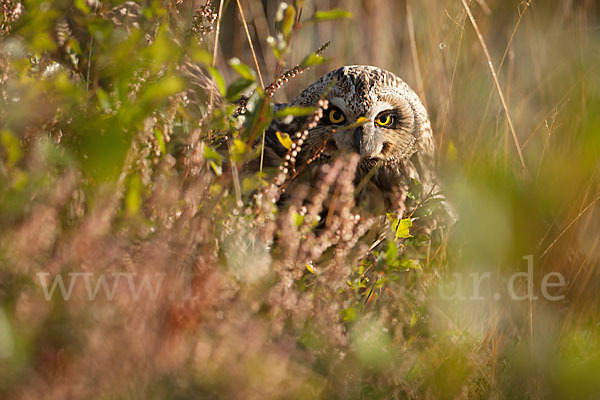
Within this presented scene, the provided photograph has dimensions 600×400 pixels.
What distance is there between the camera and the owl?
212cm

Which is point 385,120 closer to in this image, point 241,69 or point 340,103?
point 340,103

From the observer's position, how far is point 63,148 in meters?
1.09

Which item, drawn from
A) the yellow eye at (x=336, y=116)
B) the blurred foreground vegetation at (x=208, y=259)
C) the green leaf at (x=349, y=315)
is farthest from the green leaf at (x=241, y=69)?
the yellow eye at (x=336, y=116)

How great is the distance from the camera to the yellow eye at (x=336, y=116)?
216 cm

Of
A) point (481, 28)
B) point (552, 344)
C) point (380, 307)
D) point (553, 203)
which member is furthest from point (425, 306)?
point (481, 28)

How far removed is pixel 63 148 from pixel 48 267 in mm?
232

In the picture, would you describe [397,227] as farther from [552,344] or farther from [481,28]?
[481,28]

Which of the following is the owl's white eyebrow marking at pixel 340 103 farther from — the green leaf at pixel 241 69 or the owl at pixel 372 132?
the green leaf at pixel 241 69

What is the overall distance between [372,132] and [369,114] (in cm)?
7

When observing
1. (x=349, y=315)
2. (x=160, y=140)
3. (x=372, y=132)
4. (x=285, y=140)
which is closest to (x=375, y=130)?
(x=372, y=132)

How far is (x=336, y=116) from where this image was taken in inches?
85.5

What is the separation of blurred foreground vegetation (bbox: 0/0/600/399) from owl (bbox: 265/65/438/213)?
50 cm

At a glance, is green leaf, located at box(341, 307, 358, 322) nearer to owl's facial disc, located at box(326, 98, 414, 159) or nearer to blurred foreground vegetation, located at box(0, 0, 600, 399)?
blurred foreground vegetation, located at box(0, 0, 600, 399)

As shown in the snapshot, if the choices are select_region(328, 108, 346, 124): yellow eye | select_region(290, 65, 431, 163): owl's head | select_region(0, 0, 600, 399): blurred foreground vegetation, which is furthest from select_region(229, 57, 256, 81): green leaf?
select_region(328, 108, 346, 124): yellow eye
